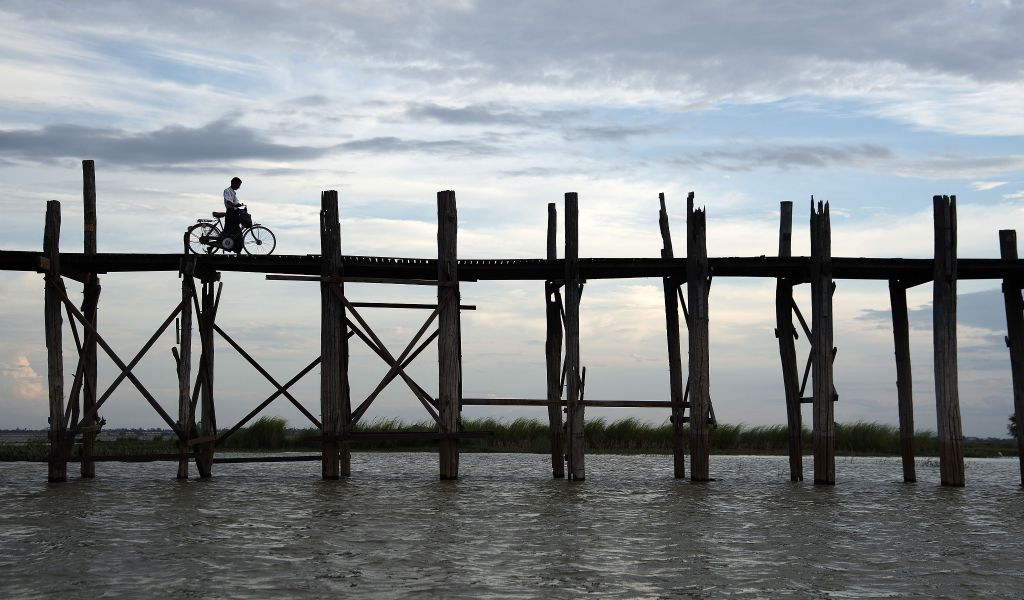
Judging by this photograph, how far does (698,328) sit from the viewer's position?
20.7 metres

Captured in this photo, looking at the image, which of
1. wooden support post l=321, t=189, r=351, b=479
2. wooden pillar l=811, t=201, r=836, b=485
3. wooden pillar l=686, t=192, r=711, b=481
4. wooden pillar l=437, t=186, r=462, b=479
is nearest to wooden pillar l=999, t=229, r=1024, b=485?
wooden pillar l=811, t=201, r=836, b=485

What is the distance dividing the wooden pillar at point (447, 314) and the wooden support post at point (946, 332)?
28.6 ft

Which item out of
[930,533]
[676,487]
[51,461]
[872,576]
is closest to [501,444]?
[676,487]

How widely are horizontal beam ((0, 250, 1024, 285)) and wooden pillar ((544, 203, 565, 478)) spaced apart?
0.76 m

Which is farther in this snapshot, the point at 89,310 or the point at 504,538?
the point at 89,310

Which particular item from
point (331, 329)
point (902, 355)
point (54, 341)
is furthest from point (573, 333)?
point (54, 341)

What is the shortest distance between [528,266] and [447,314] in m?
1.75

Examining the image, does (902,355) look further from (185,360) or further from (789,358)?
(185,360)

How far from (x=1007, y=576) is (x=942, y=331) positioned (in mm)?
9168

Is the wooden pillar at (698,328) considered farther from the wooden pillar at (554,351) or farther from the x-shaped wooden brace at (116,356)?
the x-shaped wooden brace at (116,356)

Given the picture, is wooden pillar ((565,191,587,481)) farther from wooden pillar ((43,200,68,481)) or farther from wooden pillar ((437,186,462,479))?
wooden pillar ((43,200,68,481))

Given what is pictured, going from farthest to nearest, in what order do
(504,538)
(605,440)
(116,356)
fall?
(605,440), (116,356), (504,538)

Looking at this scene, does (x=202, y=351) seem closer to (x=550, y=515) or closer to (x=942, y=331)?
(x=550, y=515)

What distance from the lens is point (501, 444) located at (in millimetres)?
34188
